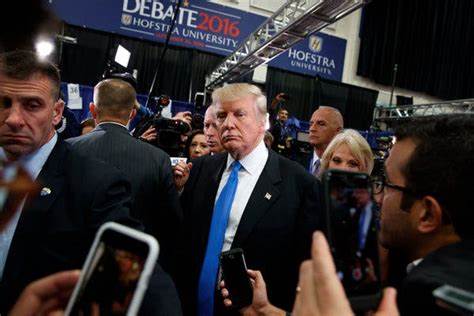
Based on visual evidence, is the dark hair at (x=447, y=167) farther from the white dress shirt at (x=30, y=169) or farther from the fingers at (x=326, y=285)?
the white dress shirt at (x=30, y=169)

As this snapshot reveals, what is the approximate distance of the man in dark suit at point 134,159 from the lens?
1737 millimetres

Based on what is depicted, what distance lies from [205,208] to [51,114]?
0.73 meters

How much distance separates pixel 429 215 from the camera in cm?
83

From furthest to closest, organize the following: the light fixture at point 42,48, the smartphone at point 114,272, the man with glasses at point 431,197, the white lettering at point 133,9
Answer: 1. the white lettering at point 133,9
2. the light fixture at point 42,48
3. the man with glasses at point 431,197
4. the smartphone at point 114,272

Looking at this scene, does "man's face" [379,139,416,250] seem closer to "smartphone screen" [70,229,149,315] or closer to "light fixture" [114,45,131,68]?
"smartphone screen" [70,229,149,315]

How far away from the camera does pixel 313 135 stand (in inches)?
130

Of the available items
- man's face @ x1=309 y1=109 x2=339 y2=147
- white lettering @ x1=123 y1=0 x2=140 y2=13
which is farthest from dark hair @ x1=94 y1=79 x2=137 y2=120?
white lettering @ x1=123 y1=0 x2=140 y2=13

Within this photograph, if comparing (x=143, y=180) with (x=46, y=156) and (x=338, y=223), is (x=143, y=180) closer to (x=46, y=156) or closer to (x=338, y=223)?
(x=46, y=156)

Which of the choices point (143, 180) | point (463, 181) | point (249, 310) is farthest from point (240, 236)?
point (463, 181)

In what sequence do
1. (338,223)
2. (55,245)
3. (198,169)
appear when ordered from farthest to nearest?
(198,169), (55,245), (338,223)

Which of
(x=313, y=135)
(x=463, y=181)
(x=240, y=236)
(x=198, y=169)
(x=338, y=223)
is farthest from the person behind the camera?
(x=313, y=135)

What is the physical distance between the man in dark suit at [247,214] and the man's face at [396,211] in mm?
637

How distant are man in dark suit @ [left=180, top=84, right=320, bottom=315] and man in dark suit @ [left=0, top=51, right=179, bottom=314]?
1.80 feet

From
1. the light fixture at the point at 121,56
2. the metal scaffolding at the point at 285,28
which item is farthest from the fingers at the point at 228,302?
the metal scaffolding at the point at 285,28
